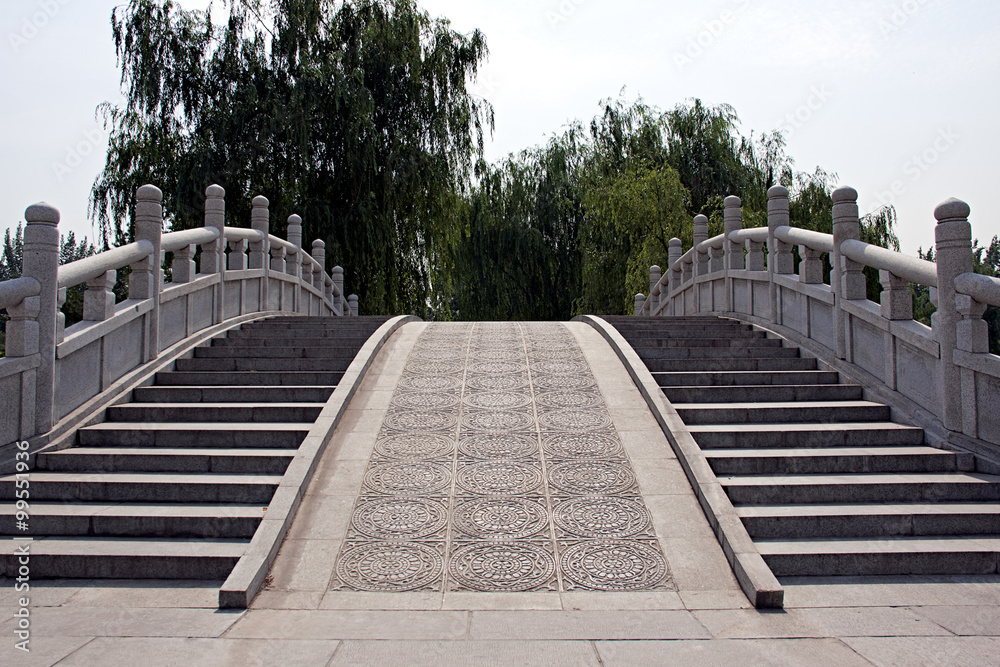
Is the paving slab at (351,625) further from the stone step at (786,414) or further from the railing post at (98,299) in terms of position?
the railing post at (98,299)

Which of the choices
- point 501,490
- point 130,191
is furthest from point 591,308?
point 501,490

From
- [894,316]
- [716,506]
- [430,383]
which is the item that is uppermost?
[894,316]

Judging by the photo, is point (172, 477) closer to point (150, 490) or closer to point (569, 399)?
point (150, 490)

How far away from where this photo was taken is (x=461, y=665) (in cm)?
295

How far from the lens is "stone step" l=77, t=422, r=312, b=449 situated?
17.3 ft

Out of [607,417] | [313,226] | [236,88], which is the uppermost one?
[236,88]

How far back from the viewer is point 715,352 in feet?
24.3

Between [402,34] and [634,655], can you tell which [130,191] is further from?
[634,655]

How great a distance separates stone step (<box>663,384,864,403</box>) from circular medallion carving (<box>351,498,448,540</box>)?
108 inches

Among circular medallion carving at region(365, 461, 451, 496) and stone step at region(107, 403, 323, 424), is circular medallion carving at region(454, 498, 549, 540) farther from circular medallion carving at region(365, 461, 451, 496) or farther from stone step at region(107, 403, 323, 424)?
stone step at region(107, 403, 323, 424)

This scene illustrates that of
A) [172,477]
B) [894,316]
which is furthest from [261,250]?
[894,316]

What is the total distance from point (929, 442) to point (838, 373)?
1393 millimetres

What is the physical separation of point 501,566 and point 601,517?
32.0 inches

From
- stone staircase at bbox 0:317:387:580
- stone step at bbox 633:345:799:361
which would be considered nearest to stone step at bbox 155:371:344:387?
stone staircase at bbox 0:317:387:580
